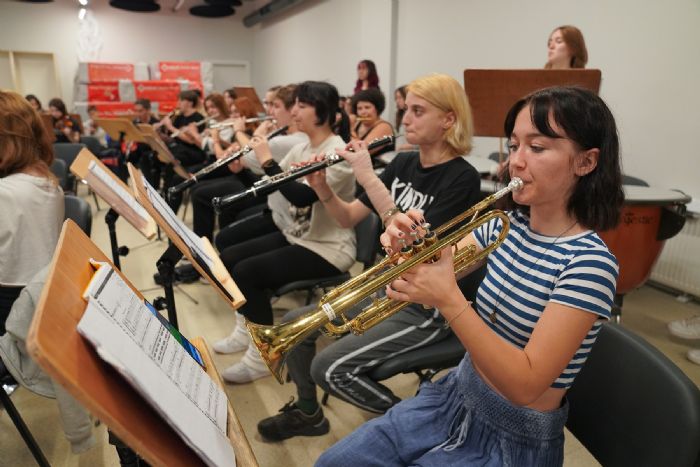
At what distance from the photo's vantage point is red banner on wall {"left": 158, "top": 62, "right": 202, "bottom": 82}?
11.3 meters

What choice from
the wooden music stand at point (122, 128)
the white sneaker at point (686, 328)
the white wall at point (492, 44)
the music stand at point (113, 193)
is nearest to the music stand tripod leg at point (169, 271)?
the music stand at point (113, 193)

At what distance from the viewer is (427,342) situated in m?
1.62

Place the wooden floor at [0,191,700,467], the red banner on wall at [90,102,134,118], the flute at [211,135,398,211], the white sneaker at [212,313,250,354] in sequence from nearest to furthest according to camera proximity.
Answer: the wooden floor at [0,191,700,467] → the flute at [211,135,398,211] → the white sneaker at [212,313,250,354] → the red banner on wall at [90,102,134,118]

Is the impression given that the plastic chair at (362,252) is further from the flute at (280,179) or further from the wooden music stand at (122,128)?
the wooden music stand at (122,128)

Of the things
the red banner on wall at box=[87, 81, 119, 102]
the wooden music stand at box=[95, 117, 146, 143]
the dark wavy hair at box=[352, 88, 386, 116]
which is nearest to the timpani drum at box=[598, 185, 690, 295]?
the dark wavy hair at box=[352, 88, 386, 116]

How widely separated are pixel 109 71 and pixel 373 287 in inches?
462

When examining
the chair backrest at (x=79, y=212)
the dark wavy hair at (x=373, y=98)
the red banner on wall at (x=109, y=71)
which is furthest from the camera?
the red banner on wall at (x=109, y=71)

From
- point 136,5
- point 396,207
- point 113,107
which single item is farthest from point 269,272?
point 136,5

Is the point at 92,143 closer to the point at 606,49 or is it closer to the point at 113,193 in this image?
the point at 113,193

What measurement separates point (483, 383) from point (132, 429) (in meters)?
0.79

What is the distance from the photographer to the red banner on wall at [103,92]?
10.3m

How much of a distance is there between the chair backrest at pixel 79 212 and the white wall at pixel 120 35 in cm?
1110

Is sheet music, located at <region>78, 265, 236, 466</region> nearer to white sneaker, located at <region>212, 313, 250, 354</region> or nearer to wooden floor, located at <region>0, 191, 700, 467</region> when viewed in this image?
wooden floor, located at <region>0, 191, 700, 467</region>

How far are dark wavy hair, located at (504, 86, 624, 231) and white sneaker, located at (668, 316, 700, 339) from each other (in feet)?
6.93
